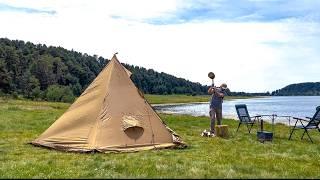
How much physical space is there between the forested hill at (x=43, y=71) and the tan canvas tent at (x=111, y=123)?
93.0 metres

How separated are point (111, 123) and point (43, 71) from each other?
5063 inches

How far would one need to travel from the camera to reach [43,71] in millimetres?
139625

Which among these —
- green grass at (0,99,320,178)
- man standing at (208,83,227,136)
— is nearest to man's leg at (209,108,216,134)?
man standing at (208,83,227,136)

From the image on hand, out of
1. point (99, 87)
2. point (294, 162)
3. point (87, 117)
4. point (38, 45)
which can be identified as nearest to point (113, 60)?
point (99, 87)

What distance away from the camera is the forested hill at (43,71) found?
380ft

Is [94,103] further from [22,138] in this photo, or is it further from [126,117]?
[22,138]

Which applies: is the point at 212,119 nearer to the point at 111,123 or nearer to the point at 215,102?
the point at 215,102

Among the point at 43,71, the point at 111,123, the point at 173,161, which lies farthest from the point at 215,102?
the point at 43,71

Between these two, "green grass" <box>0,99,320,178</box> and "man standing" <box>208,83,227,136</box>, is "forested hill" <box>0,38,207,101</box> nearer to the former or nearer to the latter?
"man standing" <box>208,83,227,136</box>

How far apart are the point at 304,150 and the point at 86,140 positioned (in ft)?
23.2

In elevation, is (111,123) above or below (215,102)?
below

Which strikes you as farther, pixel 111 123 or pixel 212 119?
pixel 212 119

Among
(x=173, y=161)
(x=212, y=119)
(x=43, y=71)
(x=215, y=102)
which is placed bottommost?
(x=173, y=161)

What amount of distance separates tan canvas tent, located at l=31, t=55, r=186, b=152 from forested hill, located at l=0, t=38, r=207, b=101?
9298cm
